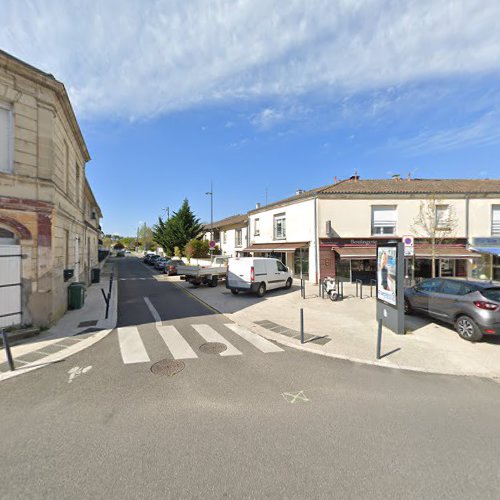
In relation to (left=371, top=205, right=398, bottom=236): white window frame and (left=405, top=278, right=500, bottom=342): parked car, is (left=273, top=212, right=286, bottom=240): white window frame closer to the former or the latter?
(left=371, top=205, right=398, bottom=236): white window frame

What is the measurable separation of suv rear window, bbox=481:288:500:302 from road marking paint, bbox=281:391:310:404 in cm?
565

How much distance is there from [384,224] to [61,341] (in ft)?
57.7

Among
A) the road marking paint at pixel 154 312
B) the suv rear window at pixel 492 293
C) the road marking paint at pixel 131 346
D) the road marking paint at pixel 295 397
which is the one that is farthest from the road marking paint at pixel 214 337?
the suv rear window at pixel 492 293

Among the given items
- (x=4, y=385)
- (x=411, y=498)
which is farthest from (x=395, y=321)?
(x=4, y=385)

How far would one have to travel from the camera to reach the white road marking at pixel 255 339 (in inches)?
248

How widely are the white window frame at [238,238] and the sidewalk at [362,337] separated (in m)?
15.3

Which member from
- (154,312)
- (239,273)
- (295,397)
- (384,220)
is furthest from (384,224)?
(295,397)

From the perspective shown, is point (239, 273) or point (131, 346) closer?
point (131, 346)

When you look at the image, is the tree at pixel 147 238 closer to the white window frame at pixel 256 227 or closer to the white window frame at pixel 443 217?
the white window frame at pixel 256 227

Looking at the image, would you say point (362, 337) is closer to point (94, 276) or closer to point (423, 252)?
point (423, 252)

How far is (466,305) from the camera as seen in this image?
6.70m

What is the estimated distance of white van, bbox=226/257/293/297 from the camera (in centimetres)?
1306

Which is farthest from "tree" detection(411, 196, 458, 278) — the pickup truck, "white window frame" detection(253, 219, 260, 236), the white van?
the pickup truck

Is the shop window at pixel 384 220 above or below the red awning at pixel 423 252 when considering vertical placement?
above
